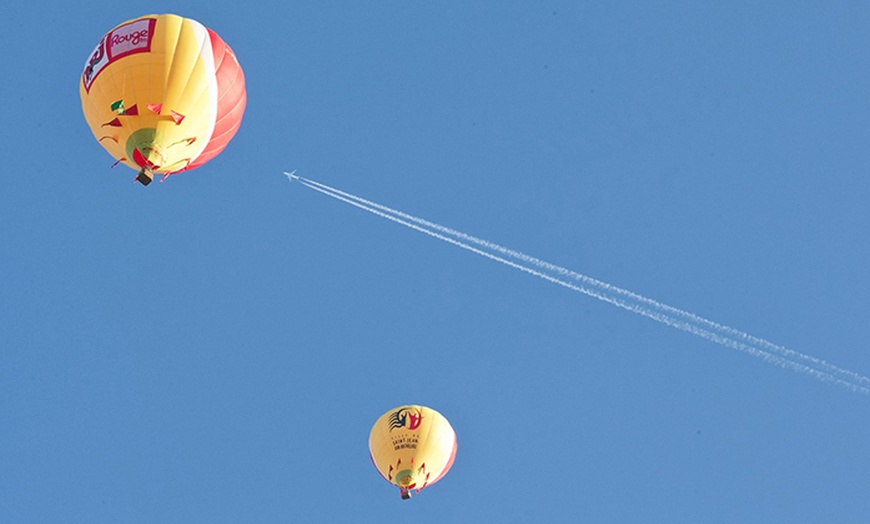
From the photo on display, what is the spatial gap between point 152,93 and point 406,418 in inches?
439

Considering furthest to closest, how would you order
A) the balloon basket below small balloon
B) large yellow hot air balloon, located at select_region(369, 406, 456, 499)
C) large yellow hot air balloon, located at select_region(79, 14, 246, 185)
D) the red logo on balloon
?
the red logo on balloon < large yellow hot air balloon, located at select_region(369, 406, 456, 499) < the balloon basket below small balloon < large yellow hot air balloon, located at select_region(79, 14, 246, 185)

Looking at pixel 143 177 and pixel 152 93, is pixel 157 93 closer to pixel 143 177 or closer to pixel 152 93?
pixel 152 93

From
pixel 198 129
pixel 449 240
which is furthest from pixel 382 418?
pixel 198 129

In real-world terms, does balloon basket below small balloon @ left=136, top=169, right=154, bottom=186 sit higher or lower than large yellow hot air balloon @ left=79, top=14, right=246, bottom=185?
lower

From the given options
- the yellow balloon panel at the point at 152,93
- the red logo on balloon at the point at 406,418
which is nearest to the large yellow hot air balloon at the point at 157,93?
the yellow balloon panel at the point at 152,93

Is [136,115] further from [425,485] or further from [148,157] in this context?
[425,485]

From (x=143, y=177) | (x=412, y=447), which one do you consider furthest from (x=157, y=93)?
(x=412, y=447)

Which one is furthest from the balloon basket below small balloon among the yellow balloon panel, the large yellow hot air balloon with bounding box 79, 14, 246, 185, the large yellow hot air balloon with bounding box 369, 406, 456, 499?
the large yellow hot air balloon with bounding box 369, 406, 456, 499

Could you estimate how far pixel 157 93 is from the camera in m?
33.2

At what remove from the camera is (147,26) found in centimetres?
3381

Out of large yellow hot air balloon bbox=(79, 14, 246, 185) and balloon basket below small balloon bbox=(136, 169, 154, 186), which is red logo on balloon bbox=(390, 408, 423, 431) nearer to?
large yellow hot air balloon bbox=(79, 14, 246, 185)

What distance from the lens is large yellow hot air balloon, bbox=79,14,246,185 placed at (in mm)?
33156

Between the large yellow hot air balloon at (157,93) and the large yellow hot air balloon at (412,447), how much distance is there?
9.14 meters

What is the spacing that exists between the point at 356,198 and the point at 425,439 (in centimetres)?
633
